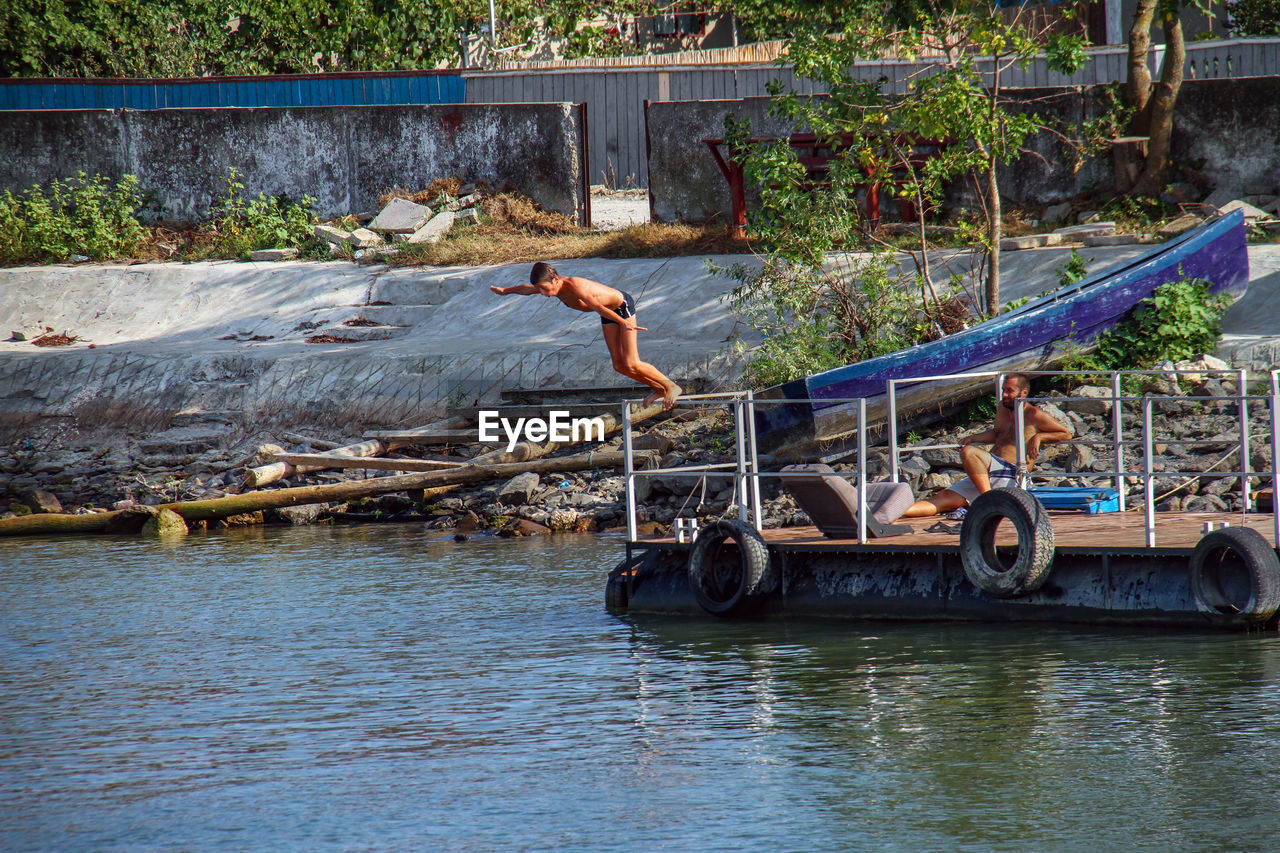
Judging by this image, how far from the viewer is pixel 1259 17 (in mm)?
25734

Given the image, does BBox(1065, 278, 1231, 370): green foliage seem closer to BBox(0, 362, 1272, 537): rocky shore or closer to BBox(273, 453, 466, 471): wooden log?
BBox(0, 362, 1272, 537): rocky shore

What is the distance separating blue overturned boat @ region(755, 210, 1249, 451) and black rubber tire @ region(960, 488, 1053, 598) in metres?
5.79

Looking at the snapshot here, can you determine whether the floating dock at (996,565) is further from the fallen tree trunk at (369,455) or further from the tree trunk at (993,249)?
the tree trunk at (993,249)

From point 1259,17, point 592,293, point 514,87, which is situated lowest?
point 592,293

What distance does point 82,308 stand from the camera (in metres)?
24.0

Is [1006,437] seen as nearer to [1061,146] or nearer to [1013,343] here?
[1013,343]

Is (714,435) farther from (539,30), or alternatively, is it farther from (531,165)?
(539,30)

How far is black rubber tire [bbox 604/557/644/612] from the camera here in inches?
481

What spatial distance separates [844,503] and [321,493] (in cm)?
855

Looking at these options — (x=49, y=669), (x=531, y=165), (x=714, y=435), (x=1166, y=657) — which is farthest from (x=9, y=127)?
(x=1166, y=657)

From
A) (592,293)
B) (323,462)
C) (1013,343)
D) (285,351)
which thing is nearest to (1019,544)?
(592,293)

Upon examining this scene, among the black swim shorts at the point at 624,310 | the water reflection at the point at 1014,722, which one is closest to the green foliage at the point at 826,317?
the black swim shorts at the point at 624,310

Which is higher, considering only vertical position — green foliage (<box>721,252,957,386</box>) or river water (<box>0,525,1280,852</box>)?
green foliage (<box>721,252,957,386</box>)

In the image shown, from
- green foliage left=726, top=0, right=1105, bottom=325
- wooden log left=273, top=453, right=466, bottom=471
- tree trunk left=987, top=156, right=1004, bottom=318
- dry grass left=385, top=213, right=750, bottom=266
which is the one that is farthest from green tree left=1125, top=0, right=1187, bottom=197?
wooden log left=273, top=453, right=466, bottom=471
